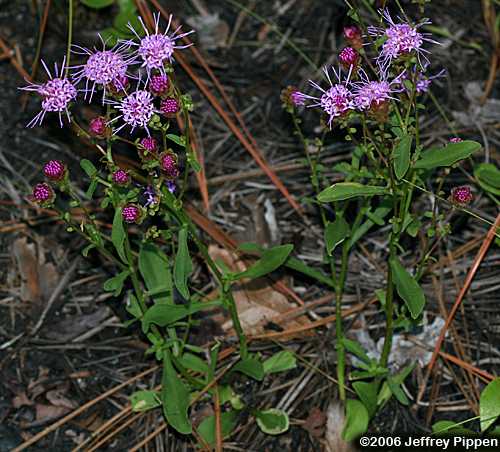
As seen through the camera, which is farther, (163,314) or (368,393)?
(368,393)

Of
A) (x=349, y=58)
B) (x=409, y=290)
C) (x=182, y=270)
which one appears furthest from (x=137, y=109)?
(x=409, y=290)

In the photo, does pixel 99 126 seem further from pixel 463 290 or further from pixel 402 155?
pixel 463 290

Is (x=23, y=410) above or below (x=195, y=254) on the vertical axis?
below

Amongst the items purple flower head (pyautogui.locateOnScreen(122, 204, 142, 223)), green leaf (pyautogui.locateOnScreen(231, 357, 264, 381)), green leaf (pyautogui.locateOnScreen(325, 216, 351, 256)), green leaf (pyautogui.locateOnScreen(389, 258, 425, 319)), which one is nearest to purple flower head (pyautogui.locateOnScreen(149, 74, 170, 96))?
purple flower head (pyautogui.locateOnScreen(122, 204, 142, 223))

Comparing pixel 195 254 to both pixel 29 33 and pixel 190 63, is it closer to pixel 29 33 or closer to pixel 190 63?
pixel 190 63

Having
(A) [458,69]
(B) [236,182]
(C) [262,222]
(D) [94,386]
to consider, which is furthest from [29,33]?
(A) [458,69]
